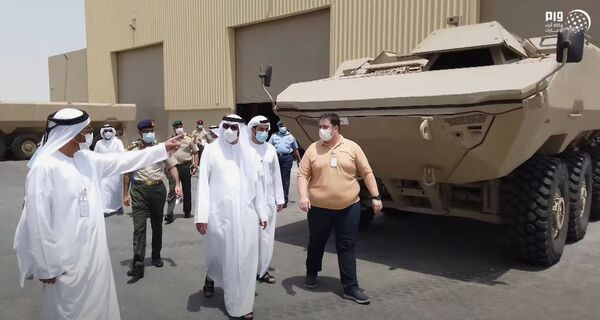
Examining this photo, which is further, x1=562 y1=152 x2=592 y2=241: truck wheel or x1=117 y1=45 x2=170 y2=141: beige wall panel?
x1=117 y1=45 x2=170 y2=141: beige wall panel

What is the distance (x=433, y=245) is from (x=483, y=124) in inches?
86.6

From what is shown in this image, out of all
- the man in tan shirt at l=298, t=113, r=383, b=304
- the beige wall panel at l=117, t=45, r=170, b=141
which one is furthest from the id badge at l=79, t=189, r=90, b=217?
the beige wall panel at l=117, t=45, r=170, b=141

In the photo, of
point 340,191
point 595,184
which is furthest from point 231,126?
point 595,184

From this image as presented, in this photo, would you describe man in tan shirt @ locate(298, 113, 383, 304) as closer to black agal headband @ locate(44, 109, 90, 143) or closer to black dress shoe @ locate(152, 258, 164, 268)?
black dress shoe @ locate(152, 258, 164, 268)

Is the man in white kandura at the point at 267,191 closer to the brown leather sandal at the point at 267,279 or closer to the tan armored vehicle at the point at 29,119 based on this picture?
the brown leather sandal at the point at 267,279

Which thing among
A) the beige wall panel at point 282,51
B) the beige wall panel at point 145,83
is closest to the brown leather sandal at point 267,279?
the beige wall panel at point 282,51

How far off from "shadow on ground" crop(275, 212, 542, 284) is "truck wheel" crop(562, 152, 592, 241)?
809 millimetres

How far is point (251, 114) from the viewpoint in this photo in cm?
1998

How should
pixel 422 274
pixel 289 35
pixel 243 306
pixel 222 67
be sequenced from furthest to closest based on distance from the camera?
pixel 222 67, pixel 289 35, pixel 422 274, pixel 243 306

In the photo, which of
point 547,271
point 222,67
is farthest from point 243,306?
point 222,67

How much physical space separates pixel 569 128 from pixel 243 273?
3.84m

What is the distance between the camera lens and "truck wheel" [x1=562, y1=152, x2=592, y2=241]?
612cm

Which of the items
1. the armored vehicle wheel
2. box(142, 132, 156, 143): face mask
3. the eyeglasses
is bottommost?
the armored vehicle wheel

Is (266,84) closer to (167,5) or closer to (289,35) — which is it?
(289,35)
